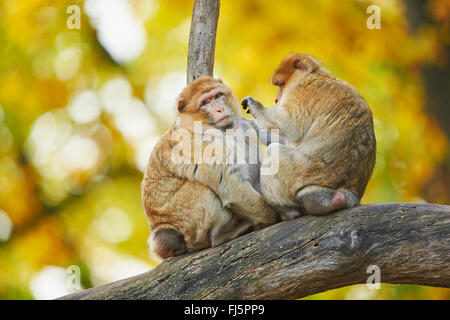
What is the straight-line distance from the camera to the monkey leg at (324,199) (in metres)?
4.21

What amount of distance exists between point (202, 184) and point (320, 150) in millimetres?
1114

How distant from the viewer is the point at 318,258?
4035 millimetres

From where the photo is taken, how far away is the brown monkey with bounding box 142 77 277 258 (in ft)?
15.3

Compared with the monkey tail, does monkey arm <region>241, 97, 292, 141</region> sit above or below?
above

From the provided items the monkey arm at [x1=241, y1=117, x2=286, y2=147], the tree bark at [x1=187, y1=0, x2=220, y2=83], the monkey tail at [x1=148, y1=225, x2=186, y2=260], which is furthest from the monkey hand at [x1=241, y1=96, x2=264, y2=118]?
the monkey tail at [x1=148, y1=225, x2=186, y2=260]

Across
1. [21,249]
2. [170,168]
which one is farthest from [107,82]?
[170,168]

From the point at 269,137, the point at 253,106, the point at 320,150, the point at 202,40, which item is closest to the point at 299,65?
the point at 253,106

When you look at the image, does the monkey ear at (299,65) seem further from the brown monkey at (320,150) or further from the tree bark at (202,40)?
the tree bark at (202,40)

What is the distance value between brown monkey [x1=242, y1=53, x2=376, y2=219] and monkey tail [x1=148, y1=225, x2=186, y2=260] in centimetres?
94

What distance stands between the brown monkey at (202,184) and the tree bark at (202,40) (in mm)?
494

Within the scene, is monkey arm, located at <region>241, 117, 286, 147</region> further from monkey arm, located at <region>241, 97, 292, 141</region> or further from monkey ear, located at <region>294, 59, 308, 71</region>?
monkey ear, located at <region>294, 59, 308, 71</region>

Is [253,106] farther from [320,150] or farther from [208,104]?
[320,150]

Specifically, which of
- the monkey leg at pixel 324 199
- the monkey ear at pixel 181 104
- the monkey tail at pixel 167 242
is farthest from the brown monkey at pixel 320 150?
the monkey tail at pixel 167 242
